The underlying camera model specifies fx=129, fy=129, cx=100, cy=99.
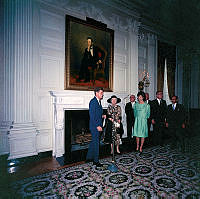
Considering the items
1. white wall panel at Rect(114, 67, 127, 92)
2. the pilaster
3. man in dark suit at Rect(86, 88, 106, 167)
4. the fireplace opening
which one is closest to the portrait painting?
white wall panel at Rect(114, 67, 127, 92)

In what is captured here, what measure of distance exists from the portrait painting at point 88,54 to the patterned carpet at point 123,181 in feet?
7.74

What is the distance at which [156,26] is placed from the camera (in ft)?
19.8

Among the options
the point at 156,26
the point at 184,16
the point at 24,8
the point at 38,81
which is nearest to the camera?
the point at 24,8

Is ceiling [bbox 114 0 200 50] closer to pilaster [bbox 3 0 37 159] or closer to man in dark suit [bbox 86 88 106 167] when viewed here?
pilaster [bbox 3 0 37 159]

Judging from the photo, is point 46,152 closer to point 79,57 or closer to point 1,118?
point 1,118

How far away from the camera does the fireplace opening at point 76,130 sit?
368 cm

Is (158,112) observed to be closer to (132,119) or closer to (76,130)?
(132,119)

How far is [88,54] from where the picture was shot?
164 inches

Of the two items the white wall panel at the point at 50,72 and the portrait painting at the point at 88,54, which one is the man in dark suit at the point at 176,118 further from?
the white wall panel at the point at 50,72

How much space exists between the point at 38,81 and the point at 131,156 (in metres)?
3.17

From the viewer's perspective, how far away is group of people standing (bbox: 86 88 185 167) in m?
2.79

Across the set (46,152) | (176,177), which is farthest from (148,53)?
(46,152)

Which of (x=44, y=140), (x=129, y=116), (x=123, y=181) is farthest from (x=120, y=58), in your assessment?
(x=123, y=181)

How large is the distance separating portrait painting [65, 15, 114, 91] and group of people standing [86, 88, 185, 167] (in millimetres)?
1136
